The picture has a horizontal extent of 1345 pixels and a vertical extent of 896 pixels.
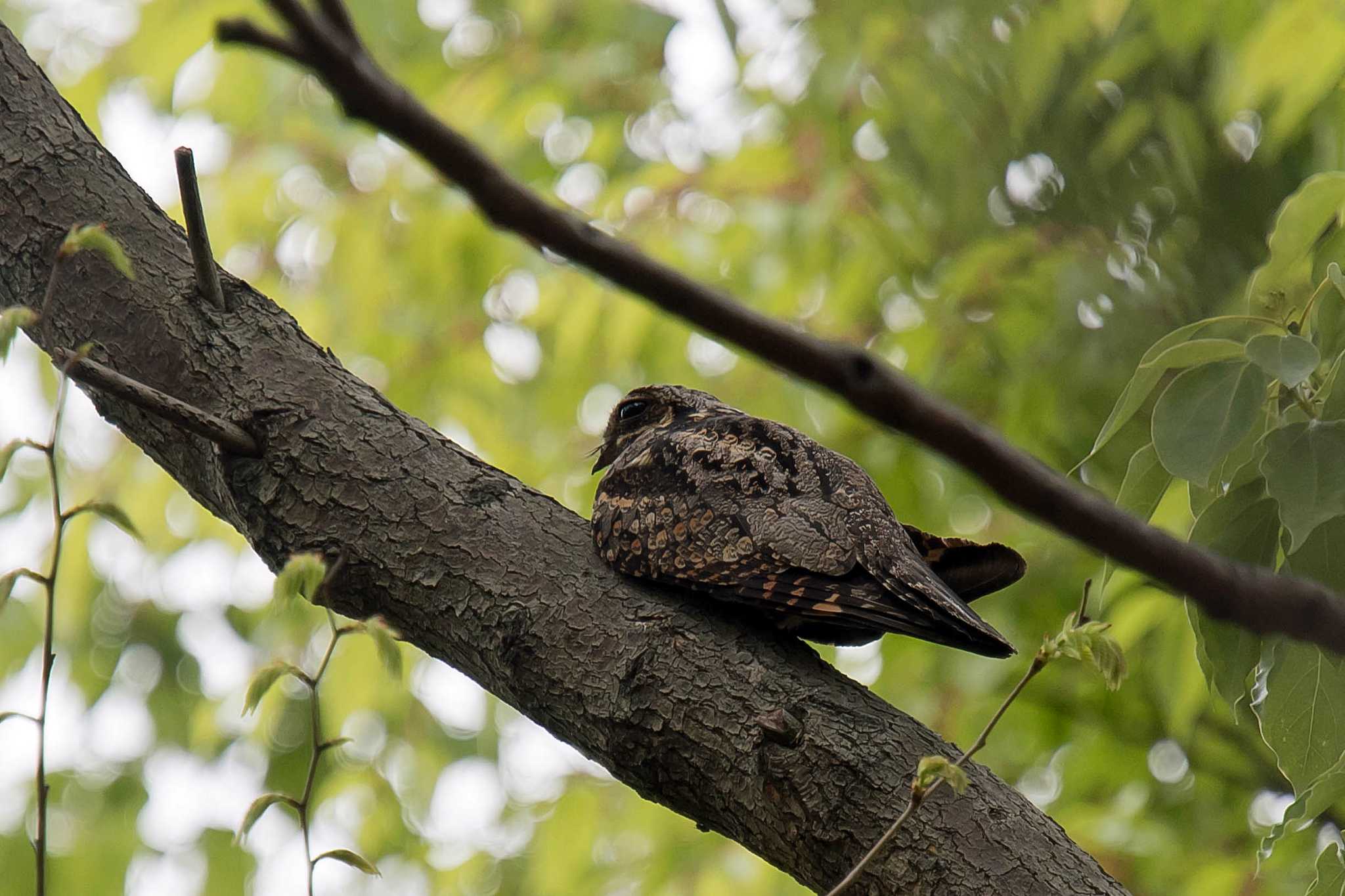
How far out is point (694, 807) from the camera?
5.73ft

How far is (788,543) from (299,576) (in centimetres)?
89

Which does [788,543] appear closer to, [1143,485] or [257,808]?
[1143,485]

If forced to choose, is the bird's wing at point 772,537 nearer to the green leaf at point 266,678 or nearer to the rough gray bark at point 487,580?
the rough gray bark at point 487,580

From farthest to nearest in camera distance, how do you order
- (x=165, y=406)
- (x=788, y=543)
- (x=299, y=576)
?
(x=788, y=543) < (x=165, y=406) < (x=299, y=576)

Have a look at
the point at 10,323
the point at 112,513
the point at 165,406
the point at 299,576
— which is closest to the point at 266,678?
the point at 299,576

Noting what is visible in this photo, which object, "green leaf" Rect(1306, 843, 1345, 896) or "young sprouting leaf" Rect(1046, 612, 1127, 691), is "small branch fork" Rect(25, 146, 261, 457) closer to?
"young sprouting leaf" Rect(1046, 612, 1127, 691)

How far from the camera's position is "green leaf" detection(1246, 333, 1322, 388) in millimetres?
1344

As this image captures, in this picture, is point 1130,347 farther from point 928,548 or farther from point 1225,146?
point 928,548

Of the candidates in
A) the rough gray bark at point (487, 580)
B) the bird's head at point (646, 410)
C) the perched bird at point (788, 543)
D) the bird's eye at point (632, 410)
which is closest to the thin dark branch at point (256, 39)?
the rough gray bark at point (487, 580)

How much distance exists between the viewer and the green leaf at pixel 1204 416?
142cm

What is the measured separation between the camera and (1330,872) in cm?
168

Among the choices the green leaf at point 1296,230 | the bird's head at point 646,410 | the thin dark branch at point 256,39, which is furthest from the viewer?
the bird's head at point 646,410

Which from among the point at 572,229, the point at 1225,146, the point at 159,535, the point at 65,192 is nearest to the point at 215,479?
the point at 65,192

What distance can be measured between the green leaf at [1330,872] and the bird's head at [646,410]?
62.5 inches
